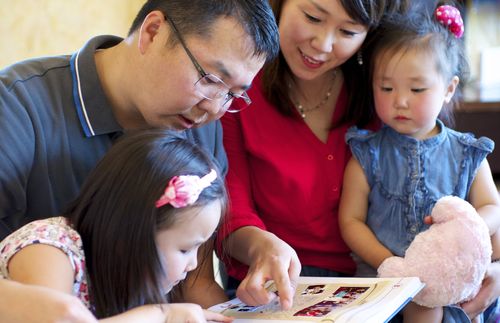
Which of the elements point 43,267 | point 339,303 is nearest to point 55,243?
point 43,267

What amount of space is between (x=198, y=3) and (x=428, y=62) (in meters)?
0.62

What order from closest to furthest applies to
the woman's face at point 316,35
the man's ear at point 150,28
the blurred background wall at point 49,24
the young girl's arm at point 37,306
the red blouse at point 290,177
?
1. the young girl's arm at point 37,306
2. the man's ear at point 150,28
3. the woman's face at point 316,35
4. the red blouse at point 290,177
5. the blurred background wall at point 49,24

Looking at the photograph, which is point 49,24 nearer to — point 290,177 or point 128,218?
point 290,177

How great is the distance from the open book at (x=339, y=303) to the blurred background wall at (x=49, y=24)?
1.65 m

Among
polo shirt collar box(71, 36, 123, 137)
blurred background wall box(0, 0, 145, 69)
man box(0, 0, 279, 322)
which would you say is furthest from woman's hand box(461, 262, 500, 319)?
blurred background wall box(0, 0, 145, 69)

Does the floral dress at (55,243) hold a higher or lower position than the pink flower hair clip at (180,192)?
lower

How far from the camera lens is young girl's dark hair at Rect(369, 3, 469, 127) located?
167cm

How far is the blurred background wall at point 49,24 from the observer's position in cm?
258

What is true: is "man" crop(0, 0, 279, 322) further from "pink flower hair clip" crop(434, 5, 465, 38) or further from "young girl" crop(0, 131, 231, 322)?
"pink flower hair clip" crop(434, 5, 465, 38)

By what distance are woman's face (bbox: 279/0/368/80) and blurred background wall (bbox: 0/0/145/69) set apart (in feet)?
4.35

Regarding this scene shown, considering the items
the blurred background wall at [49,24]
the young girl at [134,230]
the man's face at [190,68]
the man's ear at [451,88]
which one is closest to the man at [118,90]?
the man's face at [190,68]

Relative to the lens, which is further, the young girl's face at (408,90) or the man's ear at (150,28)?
the young girl's face at (408,90)

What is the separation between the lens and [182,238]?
3.72ft

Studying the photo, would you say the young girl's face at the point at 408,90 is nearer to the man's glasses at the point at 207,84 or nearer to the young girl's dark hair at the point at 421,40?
the young girl's dark hair at the point at 421,40
